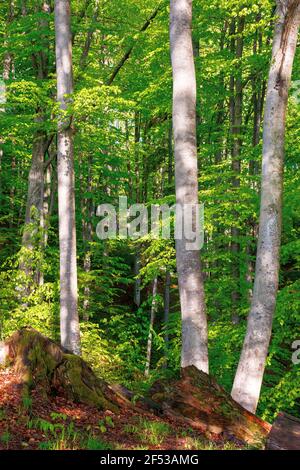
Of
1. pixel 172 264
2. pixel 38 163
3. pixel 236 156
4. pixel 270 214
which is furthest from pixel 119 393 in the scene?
pixel 38 163

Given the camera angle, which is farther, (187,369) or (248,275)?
(248,275)

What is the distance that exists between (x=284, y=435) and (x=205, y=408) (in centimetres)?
142

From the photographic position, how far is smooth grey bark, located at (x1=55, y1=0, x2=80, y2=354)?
428 inches

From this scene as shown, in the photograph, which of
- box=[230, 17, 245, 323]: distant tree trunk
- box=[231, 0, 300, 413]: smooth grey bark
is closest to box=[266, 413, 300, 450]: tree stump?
box=[231, 0, 300, 413]: smooth grey bark

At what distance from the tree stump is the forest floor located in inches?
19.8

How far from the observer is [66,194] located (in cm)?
1123

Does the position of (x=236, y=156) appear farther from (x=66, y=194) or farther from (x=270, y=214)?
(x=270, y=214)

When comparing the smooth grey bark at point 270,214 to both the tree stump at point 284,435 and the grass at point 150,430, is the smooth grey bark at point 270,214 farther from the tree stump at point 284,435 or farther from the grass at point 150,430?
the grass at point 150,430

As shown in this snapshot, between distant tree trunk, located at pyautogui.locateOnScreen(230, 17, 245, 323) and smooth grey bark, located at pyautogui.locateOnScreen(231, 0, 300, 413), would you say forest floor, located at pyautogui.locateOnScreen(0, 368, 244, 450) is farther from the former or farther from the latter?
distant tree trunk, located at pyautogui.locateOnScreen(230, 17, 245, 323)

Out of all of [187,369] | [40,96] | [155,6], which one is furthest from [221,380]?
[155,6]

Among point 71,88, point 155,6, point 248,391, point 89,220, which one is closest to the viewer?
point 248,391

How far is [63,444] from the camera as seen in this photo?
456cm
